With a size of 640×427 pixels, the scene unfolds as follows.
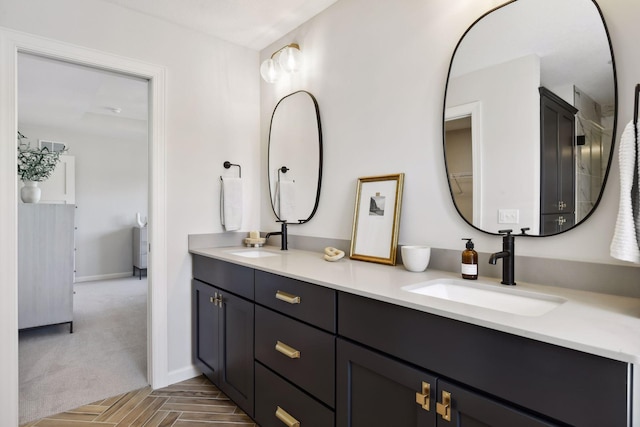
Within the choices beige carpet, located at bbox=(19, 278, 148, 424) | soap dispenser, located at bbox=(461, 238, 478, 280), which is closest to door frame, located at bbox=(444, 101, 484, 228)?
soap dispenser, located at bbox=(461, 238, 478, 280)

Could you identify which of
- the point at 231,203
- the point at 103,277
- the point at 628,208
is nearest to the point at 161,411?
the point at 231,203

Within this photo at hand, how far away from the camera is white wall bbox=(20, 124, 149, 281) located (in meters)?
5.73

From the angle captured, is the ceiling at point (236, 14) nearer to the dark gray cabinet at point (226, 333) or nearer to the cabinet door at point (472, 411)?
the dark gray cabinet at point (226, 333)

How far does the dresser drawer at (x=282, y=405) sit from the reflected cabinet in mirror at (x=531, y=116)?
101cm

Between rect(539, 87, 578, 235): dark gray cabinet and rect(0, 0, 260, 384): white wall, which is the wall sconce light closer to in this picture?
rect(0, 0, 260, 384): white wall

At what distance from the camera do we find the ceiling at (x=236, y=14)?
219cm

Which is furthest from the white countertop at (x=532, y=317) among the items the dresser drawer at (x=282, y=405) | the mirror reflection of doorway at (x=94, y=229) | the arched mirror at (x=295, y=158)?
the mirror reflection of doorway at (x=94, y=229)

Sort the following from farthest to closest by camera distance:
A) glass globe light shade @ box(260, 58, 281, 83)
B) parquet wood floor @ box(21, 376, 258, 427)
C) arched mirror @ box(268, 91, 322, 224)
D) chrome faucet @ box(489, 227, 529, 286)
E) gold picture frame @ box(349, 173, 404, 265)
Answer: glass globe light shade @ box(260, 58, 281, 83)
arched mirror @ box(268, 91, 322, 224)
parquet wood floor @ box(21, 376, 258, 427)
gold picture frame @ box(349, 173, 404, 265)
chrome faucet @ box(489, 227, 529, 286)

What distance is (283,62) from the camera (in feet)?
7.93

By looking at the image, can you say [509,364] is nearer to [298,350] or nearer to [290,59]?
[298,350]

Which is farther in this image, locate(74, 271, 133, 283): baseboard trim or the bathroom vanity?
locate(74, 271, 133, 283): baseboard trim

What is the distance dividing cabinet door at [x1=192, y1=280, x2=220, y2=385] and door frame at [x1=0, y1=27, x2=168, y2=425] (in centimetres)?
20

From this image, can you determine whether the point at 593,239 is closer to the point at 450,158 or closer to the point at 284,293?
the point at 450,158

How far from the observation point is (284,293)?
5.20 feet
